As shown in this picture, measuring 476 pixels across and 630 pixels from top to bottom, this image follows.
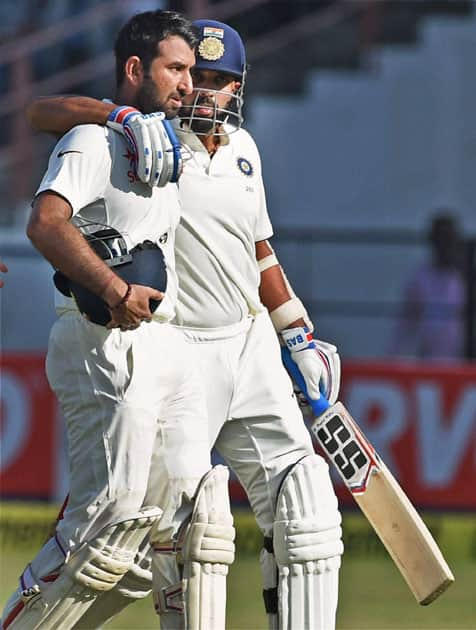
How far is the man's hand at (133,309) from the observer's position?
3396 millimetres

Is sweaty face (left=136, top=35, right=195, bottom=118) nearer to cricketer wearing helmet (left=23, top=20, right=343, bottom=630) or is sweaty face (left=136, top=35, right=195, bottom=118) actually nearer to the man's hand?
cricketer wearing helmet (left=23, top=20, right=343, bottom=630)

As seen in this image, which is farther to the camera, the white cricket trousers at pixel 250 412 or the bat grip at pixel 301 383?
the bat grip at pixel 301 383

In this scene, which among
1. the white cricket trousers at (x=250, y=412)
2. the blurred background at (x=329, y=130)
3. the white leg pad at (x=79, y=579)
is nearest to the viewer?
the white leg pad at (x=79, y=579)

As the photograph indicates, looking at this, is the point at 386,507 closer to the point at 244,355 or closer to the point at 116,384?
the point at 244,355

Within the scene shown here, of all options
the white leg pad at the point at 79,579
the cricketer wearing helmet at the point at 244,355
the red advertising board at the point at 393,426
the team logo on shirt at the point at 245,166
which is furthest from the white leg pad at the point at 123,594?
the red advertising board at the point at 393,426

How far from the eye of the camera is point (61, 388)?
363 centimetres

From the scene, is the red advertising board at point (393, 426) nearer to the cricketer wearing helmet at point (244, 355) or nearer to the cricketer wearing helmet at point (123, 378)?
the cricketer wearing helmet at point (244, 355)

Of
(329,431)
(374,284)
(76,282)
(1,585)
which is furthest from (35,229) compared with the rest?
(374,284)

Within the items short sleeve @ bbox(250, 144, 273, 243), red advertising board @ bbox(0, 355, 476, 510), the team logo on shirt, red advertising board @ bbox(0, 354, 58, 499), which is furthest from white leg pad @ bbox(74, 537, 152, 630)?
red advertising board @ bbox(0, 354, 58, 499)

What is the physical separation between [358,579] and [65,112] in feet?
10.2

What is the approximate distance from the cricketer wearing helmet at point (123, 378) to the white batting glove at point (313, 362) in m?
0.51

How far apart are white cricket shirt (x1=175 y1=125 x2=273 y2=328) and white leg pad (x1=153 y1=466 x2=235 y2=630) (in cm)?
52

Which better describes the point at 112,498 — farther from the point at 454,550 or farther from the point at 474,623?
the point at 454,550

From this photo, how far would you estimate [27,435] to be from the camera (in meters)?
7.32
